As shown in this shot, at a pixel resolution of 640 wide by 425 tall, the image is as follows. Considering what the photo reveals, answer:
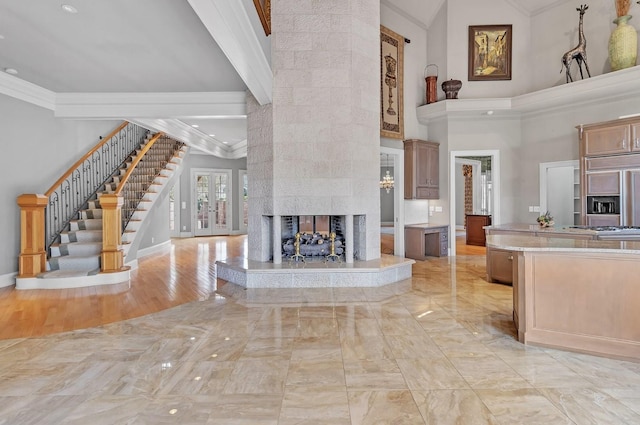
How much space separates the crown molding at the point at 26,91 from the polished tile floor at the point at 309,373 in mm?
3812

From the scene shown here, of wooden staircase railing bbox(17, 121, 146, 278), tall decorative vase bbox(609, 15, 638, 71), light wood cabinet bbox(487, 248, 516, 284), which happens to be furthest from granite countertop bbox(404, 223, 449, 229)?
wooden staircase railing bbox(17, 121, 146, 278)

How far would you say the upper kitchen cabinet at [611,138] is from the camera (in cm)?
539

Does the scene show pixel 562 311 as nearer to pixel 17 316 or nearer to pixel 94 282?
pixel 17 316

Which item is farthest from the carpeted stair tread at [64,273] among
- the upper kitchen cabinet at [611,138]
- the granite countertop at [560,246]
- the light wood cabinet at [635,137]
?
the light wood cabinet at [635,137]

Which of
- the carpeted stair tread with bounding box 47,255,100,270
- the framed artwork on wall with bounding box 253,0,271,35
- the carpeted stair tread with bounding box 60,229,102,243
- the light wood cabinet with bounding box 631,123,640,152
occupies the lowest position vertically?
A: the carpeted stair tread with bounding box 47,255,100,270

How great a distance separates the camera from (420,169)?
768 centimetres

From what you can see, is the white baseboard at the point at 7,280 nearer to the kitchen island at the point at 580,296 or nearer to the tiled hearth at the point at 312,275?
the tiled hearth at the point at 312,275

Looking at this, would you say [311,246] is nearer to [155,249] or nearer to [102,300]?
[102,300]

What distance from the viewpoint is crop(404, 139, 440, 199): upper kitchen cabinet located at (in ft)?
24.9

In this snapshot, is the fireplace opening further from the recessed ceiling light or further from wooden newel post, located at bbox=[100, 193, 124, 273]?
the recessed ceiling light

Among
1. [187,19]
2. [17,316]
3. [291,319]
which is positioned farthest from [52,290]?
[187,19]

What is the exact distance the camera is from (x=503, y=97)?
759cm

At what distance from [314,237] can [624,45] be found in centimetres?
A: 587

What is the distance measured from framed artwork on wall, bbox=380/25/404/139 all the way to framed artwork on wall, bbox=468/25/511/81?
153cm
